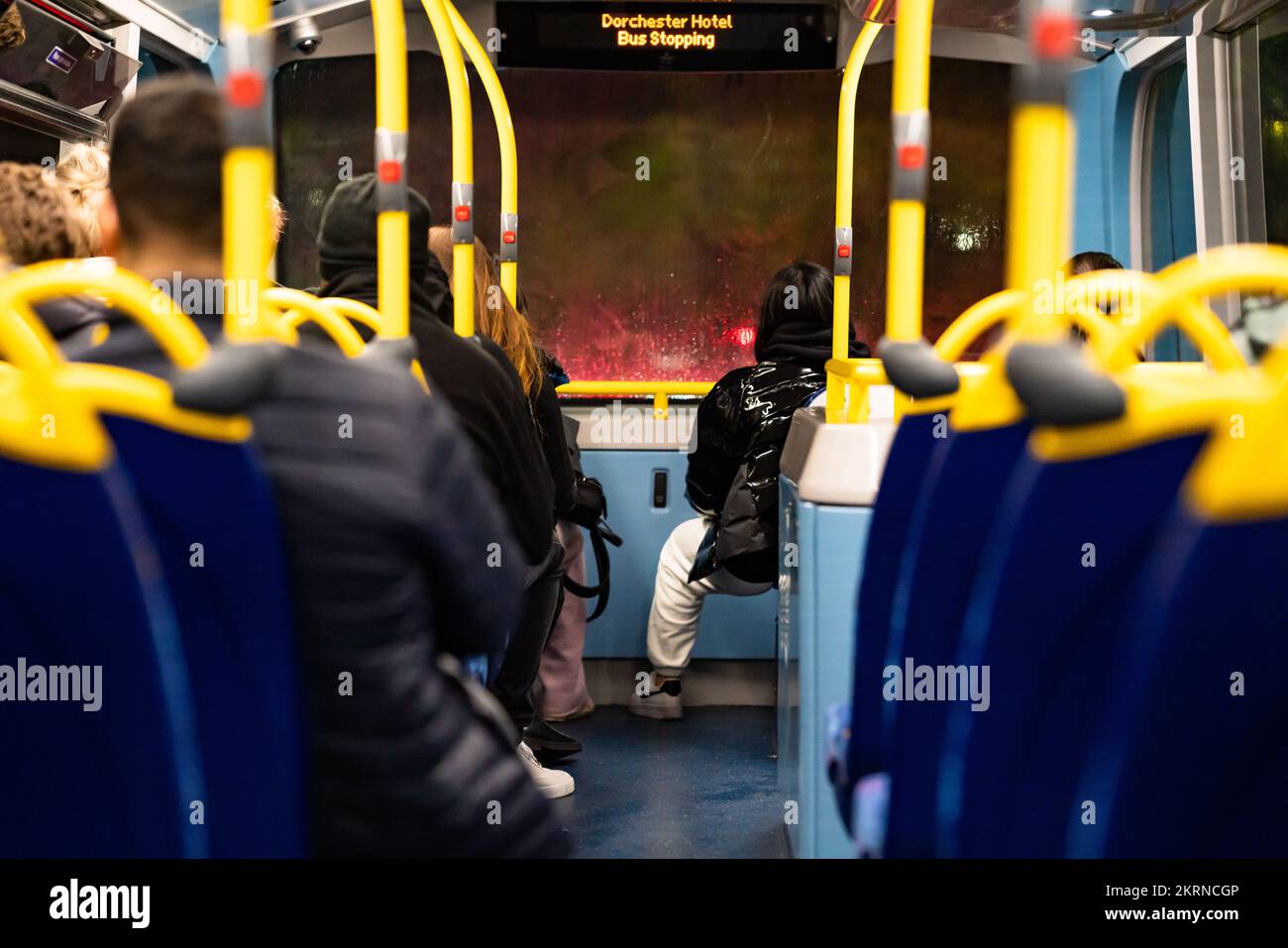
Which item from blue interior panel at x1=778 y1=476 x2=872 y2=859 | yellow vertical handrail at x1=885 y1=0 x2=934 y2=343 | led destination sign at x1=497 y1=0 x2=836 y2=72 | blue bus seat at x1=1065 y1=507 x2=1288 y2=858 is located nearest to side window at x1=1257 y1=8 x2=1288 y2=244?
led destination sign at x1=497 y1=0 x2=836 y2=72

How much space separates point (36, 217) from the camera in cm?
196

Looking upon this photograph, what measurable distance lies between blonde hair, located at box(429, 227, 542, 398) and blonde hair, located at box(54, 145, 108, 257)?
785mm

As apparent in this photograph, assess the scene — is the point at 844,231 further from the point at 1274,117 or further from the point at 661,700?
the point at 1274,117

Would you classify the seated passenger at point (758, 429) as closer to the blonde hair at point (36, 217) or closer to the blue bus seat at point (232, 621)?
the blonde hair at point (36, 217)

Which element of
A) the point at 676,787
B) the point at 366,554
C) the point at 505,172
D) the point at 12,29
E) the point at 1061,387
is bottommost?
the point at 676,787

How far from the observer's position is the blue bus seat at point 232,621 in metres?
1.00

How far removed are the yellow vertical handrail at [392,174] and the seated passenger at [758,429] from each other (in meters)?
1.79

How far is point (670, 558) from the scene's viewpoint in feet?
13.1

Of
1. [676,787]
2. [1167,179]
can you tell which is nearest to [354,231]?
[676,787]

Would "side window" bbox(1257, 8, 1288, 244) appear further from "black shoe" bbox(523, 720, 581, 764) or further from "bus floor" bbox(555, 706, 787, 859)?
"black shoe" bbox(523, 720, 581, 764)

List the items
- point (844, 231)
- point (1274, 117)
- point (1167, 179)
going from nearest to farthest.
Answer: point (844, 231)
point (1274, 117)
point (1167, 179)

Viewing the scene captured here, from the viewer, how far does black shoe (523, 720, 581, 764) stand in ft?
11.5

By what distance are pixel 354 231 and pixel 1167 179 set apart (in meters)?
4.13

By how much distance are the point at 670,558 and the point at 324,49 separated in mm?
3037
